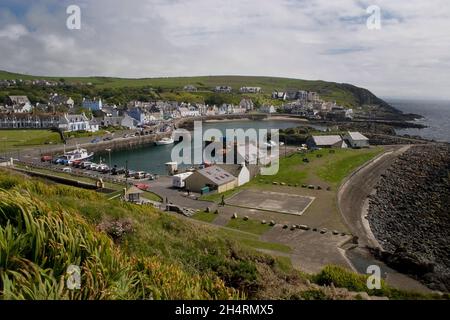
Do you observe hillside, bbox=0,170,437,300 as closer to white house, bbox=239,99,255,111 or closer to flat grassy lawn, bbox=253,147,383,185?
flat grassy lawn, bbox=253,147,383,185

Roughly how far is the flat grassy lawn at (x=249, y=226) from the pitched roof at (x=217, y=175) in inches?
348

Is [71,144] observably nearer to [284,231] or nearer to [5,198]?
[284,231]

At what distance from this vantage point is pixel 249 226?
25.7 meters

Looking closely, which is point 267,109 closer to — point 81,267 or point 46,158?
point 46,158

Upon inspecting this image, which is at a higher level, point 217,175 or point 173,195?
point 217,175

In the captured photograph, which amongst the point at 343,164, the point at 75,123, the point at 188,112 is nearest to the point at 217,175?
the point at 343,164

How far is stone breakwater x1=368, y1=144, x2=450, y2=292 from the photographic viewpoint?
20.1 meters

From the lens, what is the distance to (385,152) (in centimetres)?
5997

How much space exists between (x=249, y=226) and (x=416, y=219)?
14479 mm

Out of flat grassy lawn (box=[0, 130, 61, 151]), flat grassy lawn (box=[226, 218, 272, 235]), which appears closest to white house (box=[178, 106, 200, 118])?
flat grassy lawn (box=[0, 130, 61, 151])

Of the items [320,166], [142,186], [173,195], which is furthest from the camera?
[320,166]

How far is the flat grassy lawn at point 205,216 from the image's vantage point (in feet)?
88.4

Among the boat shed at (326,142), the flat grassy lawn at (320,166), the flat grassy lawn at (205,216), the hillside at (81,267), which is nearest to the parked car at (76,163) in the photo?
the flat grassy lawn at (320,166)

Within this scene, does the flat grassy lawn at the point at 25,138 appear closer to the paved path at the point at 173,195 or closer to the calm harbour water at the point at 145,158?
the calm harbour water at the point at 145,158
